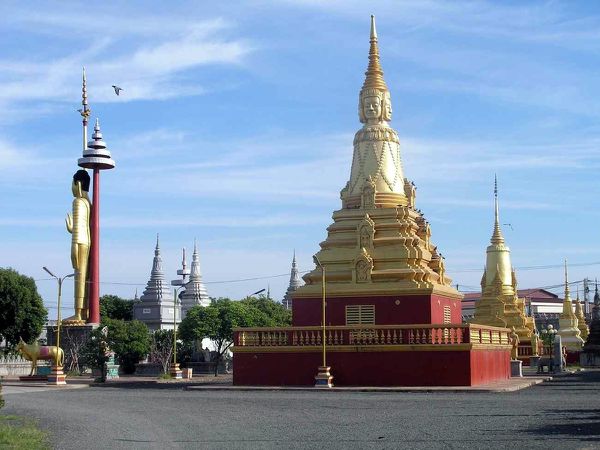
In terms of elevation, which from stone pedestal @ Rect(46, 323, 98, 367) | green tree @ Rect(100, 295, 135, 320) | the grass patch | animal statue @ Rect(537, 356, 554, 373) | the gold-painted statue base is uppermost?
green tree @ Rect(100, 295, 135, 320)

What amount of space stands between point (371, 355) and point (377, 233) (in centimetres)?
656

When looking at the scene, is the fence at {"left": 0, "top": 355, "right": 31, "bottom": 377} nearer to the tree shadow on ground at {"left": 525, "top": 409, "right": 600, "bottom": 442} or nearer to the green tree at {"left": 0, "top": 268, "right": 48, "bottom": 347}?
the green tree at {"left": 0, "top": 268, "right": 48, "bottom": 347}

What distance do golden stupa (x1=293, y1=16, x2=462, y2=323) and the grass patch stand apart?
18.8m

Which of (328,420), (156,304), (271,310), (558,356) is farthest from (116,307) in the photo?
(328,420)

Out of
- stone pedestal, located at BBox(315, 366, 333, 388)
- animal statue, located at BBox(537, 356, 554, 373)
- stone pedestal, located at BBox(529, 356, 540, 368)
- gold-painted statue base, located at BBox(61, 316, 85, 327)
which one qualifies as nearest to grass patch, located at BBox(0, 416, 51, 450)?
stone pedestal, located at BBox(315, 366, 333, 388)

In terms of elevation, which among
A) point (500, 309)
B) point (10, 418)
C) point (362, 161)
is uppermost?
point (362, 161)

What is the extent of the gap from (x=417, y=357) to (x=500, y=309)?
3170cm

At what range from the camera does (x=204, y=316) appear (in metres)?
76.1

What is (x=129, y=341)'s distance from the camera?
72.3 m

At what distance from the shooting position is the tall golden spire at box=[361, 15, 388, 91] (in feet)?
143

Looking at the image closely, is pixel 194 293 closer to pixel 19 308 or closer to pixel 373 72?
pixel 19 308

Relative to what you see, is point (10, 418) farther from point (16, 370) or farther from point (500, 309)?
point (16, 370)

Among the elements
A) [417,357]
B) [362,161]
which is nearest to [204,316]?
[362,161]

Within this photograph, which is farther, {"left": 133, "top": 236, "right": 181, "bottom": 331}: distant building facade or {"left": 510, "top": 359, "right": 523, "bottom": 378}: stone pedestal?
{"left": 133, "top": 236, "right": 181, "bottom": 331}: distant building facade
